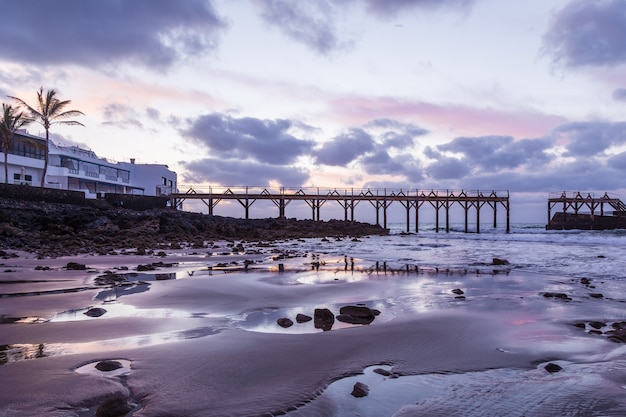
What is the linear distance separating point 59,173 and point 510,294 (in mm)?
51982

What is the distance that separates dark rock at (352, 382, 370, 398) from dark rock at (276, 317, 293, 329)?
245 cm

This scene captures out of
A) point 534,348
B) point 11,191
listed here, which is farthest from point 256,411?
point 11,191

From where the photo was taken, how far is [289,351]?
487 cm

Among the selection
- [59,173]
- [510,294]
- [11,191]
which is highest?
[59,173]

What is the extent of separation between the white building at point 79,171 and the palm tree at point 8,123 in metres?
1.84

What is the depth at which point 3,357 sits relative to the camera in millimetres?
4352

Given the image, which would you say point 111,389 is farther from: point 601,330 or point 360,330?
point 601,330

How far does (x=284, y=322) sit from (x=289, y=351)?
1332 millimetres

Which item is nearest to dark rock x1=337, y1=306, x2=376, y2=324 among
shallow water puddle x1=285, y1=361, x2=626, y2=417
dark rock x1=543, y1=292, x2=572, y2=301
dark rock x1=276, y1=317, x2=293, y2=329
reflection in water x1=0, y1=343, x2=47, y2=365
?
dark rock x1=276, y1=317, x2=293, y2=329

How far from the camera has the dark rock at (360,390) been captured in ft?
12.0

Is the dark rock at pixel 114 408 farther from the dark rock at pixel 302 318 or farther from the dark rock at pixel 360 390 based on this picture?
the dark rock at pixel 302 318

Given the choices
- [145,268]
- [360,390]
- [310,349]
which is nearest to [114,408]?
[360,390]

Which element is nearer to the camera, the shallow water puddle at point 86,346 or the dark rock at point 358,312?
the shallow water puddle at point 86,346

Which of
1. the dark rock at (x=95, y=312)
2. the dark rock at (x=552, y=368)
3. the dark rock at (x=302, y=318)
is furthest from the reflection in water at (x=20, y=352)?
the dark rock at (x=552, y=368)
